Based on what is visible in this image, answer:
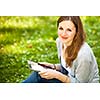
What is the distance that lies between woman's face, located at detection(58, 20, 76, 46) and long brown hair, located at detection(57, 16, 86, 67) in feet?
0.08

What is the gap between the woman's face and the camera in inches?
90.0

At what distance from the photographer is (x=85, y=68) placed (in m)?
2.27

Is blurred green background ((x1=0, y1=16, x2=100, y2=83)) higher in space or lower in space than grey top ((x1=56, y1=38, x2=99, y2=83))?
higher

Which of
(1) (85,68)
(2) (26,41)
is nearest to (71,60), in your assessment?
(1) (85,68)

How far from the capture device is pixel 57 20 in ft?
7.52

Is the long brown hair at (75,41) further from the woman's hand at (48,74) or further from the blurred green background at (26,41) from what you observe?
the woman's hand at (48,74)

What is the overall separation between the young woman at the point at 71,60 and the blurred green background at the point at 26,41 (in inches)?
1.9

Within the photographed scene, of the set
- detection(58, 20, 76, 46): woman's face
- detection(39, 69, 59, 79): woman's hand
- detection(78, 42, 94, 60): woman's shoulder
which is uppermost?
detection(58, 20, 76, 46): woman's face

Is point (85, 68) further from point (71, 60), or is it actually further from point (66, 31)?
point (66, 31)

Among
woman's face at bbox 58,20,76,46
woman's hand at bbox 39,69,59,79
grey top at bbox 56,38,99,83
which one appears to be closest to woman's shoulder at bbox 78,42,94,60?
grey top at bbox 56,38,99,83

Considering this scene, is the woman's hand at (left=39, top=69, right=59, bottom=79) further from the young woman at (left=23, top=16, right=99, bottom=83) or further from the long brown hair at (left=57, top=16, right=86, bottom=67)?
the long brown hair at (left=57, top=16, right=86, bottom=67)

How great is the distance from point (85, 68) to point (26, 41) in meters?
0.52

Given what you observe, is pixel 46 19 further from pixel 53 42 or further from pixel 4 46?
pixel 4 46
